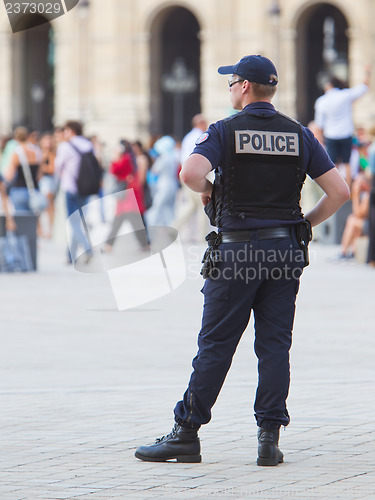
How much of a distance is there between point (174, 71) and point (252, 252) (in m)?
49.1

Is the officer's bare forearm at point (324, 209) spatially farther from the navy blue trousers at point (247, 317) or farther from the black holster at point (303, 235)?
the navy blue trousers at point (247, 317)

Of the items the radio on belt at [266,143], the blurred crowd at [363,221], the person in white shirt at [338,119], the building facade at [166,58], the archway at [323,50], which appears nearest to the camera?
the radio on belt at [266,143]

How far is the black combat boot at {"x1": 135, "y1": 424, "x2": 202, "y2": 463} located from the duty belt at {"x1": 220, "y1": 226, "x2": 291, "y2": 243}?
0.84m

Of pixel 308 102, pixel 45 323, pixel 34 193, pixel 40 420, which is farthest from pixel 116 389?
pixel 308 102

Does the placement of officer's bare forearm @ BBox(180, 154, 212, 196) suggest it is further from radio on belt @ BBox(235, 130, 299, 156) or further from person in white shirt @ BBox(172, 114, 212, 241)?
person in white shirt @ BBox(172, 114, 212, 241)

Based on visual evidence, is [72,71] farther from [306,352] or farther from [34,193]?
[306,352]

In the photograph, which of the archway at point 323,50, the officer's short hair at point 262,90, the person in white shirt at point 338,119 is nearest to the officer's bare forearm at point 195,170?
the officer's short hair at point 262,90

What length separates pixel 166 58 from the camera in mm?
56344

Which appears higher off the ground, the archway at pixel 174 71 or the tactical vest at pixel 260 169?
the tactical vest at pixel 260 169

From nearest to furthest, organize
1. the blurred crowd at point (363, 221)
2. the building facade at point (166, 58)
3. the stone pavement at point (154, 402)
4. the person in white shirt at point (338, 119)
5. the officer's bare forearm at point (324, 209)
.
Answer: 1. the stone pavement at point (154, 402)
2. the officer's bare forearm at point (324, 209)
3. the blurred crowd at point (363, 221)
4. the person in white shirt at point (338, 119)
5. the building facade at point (166, 58)

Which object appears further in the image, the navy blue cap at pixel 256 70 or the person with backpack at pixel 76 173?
the person with backpack at pixel 76 173

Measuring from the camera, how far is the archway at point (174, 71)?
2050 inches

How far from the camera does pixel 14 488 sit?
5.12 m

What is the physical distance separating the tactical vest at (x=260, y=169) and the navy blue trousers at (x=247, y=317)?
0.41 ft
